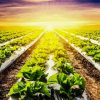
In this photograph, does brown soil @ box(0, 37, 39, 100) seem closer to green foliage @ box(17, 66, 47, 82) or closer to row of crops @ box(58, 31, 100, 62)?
green foliage @ box(17, 66, 47, 82)

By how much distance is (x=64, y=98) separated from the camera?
22.0ft

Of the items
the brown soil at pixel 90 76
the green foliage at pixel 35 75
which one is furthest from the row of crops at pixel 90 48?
the green foliage at pixel 35 75

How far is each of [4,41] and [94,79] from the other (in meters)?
15.8

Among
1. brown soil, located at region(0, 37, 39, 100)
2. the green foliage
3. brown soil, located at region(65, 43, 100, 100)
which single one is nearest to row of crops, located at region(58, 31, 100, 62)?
brown soil, located at region(65, 43, 100, 100)

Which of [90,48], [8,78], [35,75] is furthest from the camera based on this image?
[90,48]

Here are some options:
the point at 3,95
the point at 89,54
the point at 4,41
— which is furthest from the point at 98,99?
the point at 4,41

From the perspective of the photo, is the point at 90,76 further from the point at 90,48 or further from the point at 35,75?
the point at 90,48

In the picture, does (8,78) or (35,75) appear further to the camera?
(8,78)

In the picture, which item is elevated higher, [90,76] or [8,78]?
[8,78]

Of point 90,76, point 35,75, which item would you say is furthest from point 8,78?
point 90,76

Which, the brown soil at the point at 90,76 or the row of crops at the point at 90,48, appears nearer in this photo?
the brown soil at the point at 90,76

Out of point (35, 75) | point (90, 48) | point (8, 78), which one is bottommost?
point (90, 48)

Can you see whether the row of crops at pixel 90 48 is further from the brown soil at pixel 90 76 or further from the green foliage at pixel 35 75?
the green foliage at pixel 35 75

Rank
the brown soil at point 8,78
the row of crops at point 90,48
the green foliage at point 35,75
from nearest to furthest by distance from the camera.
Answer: the green foliage at point 35,75 < the brown soil at point 8,78 < the row of crops at point 90,48
